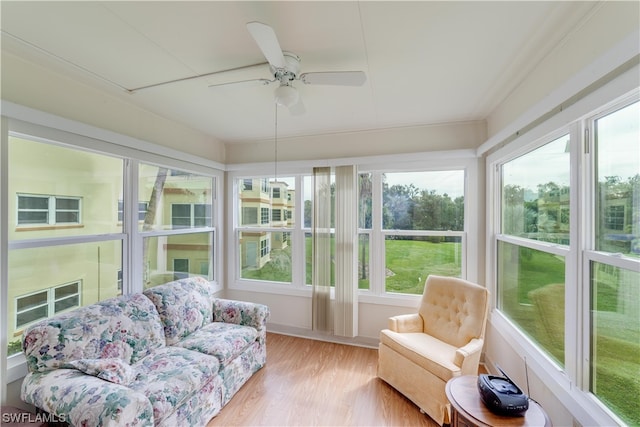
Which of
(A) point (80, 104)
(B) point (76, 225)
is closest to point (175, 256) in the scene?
(B) point (76, 225)

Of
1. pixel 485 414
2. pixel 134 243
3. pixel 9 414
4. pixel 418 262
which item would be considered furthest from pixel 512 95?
pixel 9 414

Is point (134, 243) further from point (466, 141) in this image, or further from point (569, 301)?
point (466, 141)

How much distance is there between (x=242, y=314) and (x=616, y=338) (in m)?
2.69

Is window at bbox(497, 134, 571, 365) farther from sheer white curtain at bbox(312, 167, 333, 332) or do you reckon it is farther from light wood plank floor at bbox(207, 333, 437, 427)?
sheer white curtain at bbox(312, 167, 333, 332)

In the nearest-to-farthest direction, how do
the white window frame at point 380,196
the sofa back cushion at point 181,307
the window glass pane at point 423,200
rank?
the sofa back cushion at point 181,307 → the white window frame at point 380,196 → the window glass pane at point 423,200

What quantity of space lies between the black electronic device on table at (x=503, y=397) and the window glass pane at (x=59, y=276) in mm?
2977

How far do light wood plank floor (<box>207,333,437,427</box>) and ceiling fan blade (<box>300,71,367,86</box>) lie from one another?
2405mm

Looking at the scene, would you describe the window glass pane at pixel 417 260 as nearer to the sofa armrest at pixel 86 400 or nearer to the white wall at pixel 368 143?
the white wall at pixel 368 143

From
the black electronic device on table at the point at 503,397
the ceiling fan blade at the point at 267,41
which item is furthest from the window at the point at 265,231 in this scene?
the black electronic device on table at the point at 503,397

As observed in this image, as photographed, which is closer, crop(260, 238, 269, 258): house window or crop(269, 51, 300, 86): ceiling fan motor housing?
crop(269, 51, 300, 86): ceiling fan motor housing

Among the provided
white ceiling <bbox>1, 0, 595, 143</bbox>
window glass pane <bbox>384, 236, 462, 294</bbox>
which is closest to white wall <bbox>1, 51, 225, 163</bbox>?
white ceiling <bbox>1, 0, 595, 143</bbox>

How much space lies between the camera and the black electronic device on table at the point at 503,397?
137 centimetres

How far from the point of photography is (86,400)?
4.42 feet

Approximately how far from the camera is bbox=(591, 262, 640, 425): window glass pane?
116cm
